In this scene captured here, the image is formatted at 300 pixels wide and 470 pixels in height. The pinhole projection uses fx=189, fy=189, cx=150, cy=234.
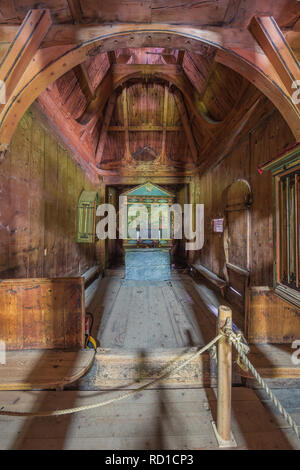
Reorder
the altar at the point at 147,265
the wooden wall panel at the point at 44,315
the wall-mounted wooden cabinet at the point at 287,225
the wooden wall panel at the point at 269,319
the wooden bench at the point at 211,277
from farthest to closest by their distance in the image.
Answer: the altar at the point at 147,265 → the wooden bench at the point at 211,277 → the wooden wall panel at the point at 269,319 → the wooden wall panel at the point at 44,315 → the wall-mounted wooden cabinet at the point at 287,225

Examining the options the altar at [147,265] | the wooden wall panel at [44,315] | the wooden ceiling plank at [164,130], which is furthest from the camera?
the wooden ceiling plank at [164,130]

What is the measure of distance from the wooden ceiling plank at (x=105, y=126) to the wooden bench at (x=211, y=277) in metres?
5.11

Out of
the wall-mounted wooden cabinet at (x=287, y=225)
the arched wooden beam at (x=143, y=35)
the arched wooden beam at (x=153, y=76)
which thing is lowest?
the wall-mounted wooden cabinet at (x=287, y=225)

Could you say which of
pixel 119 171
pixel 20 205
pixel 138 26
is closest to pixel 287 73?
pixel 138 26

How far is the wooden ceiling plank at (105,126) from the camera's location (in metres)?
6.03

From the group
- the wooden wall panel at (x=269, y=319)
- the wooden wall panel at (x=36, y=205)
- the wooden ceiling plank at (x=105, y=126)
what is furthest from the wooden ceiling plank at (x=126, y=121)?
the wooden wall panel at (x=269, y=319)

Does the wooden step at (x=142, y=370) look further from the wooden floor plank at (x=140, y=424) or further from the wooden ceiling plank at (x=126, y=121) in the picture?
the wooden ceiling plank at (x=126, y=121)

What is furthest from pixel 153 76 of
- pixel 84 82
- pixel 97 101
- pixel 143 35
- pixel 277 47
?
pixel 277 47

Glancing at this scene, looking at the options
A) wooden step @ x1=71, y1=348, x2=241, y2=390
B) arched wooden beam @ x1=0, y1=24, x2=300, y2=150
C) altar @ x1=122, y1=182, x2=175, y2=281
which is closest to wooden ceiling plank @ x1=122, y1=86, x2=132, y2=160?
altar @ x1=122, y1=182, x2=175, y2=281

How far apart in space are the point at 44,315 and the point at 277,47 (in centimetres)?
401

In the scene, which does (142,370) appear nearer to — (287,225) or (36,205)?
(287,225)

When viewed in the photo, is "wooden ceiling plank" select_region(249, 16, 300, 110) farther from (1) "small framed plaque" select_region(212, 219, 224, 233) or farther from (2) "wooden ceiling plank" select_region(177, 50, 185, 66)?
(2) "wooden ceiling plank" select_region(177, 50, 185, 66)

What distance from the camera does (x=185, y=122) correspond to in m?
6.27

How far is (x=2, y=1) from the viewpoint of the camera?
1955 millimetres
